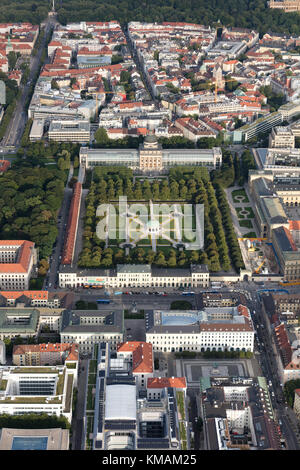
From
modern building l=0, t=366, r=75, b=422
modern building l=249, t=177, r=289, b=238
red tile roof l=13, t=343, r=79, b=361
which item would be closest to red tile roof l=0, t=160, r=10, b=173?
modern building l=249, t=177, r=289, b=238

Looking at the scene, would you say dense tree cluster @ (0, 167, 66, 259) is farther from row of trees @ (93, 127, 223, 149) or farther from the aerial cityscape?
row of trees @ (93, 127, 223, 149)

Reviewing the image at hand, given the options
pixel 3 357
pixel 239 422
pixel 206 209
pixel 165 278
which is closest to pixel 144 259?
pixel 165 278

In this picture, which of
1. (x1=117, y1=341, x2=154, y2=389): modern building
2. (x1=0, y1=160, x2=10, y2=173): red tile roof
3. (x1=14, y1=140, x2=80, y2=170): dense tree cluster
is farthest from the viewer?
(x1=14, y1=140, x2=80, y2=170): dense tree cluster

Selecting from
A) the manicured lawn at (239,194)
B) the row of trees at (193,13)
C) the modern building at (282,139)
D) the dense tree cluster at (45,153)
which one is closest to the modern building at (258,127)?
the modern building at (282,139)

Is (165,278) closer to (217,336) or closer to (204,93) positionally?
(217,336)

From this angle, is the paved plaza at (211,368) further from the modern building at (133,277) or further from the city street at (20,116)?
the city street at (20,116)

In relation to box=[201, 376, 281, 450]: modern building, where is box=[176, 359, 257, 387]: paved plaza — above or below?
above

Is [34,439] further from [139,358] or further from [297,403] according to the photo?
[297,403]
